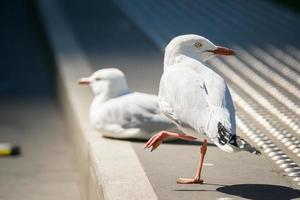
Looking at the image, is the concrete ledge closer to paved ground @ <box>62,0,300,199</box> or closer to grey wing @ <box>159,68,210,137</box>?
paved ground @ <box>62,0,300,199</box>

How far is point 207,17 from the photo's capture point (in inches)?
511

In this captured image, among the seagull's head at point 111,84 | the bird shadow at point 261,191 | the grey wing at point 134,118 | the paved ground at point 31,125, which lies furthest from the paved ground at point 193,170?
the paved ground at point 31,125

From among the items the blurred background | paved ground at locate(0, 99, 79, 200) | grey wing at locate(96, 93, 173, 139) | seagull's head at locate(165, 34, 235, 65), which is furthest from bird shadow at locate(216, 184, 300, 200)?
paved ground at locate(0, 99, 79, 200)

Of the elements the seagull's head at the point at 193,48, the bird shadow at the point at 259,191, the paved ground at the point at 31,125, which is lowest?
the paved ground at the point at 31,125

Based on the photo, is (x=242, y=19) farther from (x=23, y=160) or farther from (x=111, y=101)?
(x=111, y=101)

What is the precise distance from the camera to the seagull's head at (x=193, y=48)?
520 cm

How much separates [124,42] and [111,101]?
412 cm

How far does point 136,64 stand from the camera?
9.11 m

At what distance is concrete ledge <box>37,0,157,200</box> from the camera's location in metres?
4.93

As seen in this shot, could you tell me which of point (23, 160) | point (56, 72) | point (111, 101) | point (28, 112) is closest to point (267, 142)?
point (111, 101)

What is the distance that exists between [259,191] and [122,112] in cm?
158

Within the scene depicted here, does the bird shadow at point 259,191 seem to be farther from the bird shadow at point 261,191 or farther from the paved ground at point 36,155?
the paved ground at point 36,155

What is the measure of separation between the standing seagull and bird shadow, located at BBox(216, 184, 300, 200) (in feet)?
0.66

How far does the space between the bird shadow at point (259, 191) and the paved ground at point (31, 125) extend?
187 centimetres
